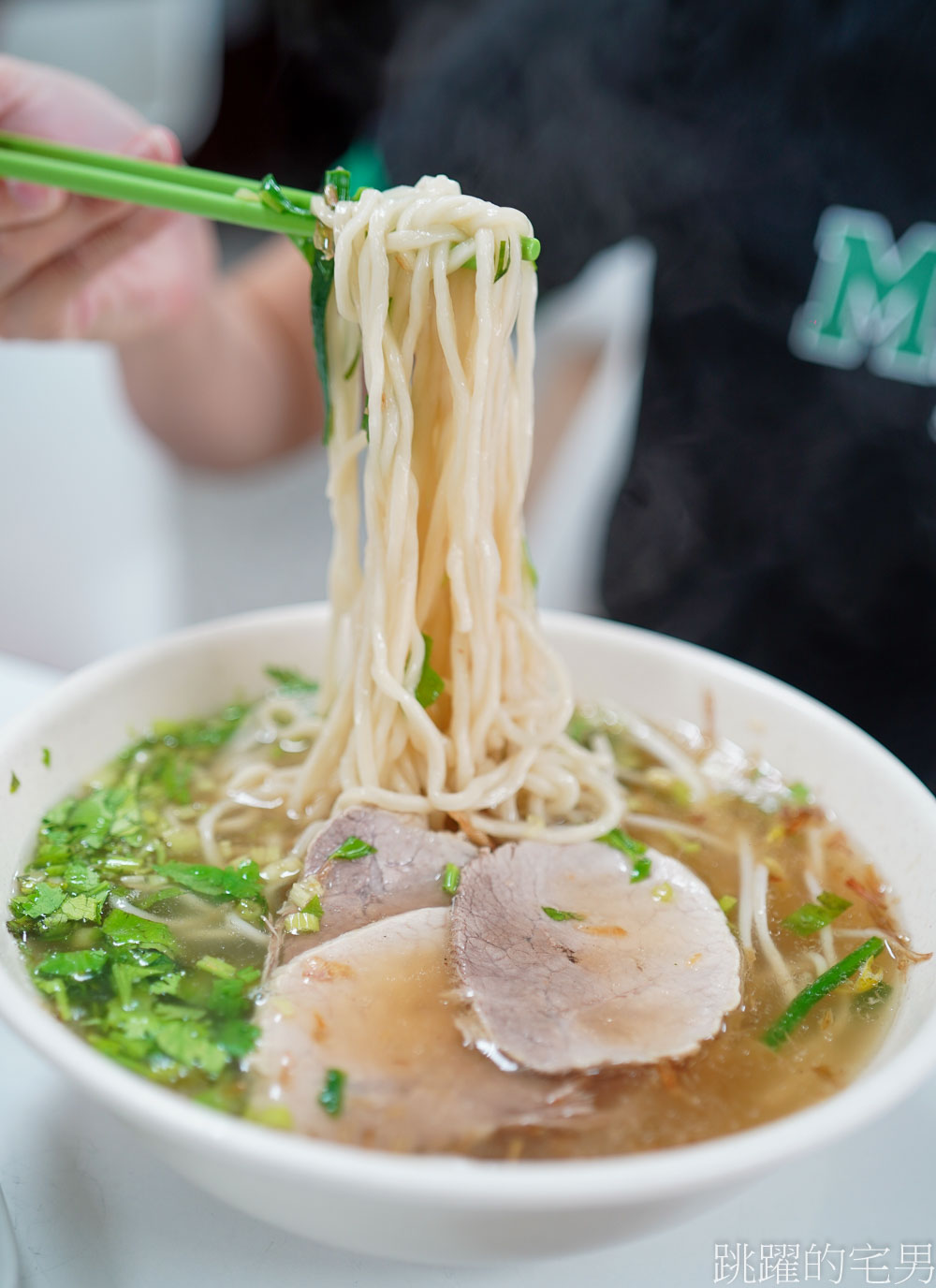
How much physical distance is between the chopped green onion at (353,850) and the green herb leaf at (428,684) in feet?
0.82

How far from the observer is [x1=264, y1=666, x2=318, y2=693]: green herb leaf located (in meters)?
1.85

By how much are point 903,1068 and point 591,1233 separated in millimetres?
330

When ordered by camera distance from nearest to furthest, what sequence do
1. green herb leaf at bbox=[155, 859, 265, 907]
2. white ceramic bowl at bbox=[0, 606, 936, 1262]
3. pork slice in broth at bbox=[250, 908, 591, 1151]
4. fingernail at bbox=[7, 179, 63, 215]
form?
white ceramic bowl at bbox=[0, 606, 936, 1262], pork slice in broth at bbox=[250, 908, 591, 1151], green herb leaf at bbox=[155, 859, 265, 907], fingernail at bbox=[7, 179, 63, 215]

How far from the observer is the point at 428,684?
1.58m

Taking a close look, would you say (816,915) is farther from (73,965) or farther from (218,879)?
(73,965)

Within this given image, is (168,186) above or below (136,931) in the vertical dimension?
above

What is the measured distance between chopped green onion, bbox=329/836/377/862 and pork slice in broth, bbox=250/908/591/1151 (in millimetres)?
150

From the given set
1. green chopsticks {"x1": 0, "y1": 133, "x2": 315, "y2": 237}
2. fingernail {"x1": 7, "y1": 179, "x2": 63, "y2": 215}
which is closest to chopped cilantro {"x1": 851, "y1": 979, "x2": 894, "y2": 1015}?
green chopsticks {"x1": 0, "y1": 133, "x2": 315, "y2": 237}

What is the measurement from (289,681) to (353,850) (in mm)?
526

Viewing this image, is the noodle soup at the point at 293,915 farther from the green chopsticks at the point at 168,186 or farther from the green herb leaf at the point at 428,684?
the green chopsticks at the point at 168,186

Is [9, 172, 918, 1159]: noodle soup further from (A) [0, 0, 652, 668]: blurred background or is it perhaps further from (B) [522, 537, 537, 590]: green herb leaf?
(A) [0, 0, 652, 668]: blurred background

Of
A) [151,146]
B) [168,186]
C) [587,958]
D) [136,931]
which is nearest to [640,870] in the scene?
[587,958]

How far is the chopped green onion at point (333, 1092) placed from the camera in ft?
3.44

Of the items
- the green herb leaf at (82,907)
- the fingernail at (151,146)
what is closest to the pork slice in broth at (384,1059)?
the green herb leaf at (82,907)
